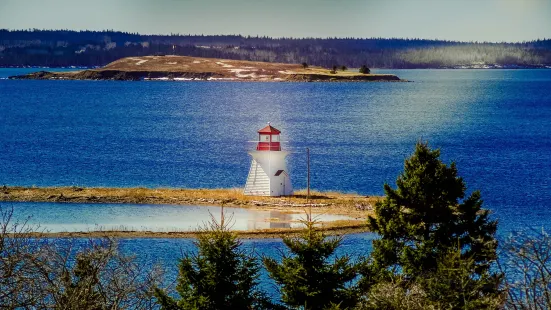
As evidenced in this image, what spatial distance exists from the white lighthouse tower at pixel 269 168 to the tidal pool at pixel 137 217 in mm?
3077

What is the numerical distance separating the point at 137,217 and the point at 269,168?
7230 mm

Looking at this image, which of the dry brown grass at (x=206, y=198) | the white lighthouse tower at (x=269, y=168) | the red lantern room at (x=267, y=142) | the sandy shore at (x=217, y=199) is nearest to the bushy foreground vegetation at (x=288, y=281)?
the sandy shore at (x=217, y=199)

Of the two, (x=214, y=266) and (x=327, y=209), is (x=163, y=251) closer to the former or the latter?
(x=327, y=209)

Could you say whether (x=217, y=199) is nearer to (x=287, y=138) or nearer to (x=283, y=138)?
(x=283, y=138)

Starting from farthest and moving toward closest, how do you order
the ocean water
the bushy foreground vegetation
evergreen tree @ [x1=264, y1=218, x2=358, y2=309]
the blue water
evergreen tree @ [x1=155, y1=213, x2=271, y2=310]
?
the blue water
the ocean water
evergreen tree @ [x1=264, y1=218, x2=358, y2=309]
evergreen tree @ [x1=155, y1=213, x2=271, y2=310]
the bushy foreground vegetation

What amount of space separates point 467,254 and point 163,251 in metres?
13.4

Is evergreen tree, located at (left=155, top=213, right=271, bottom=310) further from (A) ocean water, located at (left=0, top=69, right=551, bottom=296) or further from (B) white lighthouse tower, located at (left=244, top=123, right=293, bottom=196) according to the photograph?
(B) white lighthouse tower, located at (left=244, top=123, right=293, bottom=196)

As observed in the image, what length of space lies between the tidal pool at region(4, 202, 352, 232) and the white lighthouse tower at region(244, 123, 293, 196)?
10.1 ft

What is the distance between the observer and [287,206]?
39844 millimetres

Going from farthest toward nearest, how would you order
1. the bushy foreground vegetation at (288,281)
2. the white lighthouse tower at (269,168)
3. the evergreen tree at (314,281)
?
1. the white lighthouse tower at (269,168)
2. the evergreen tree at (314,281)
3. the bushy foreground vegetation at (288,281)

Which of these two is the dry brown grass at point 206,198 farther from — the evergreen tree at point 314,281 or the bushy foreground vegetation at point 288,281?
the evergreen tree at point 314,281

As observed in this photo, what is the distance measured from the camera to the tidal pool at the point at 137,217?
3534 cm

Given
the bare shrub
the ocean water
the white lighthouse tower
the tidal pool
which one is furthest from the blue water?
the bare shrub

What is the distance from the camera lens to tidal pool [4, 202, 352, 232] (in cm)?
Answer: 3534
